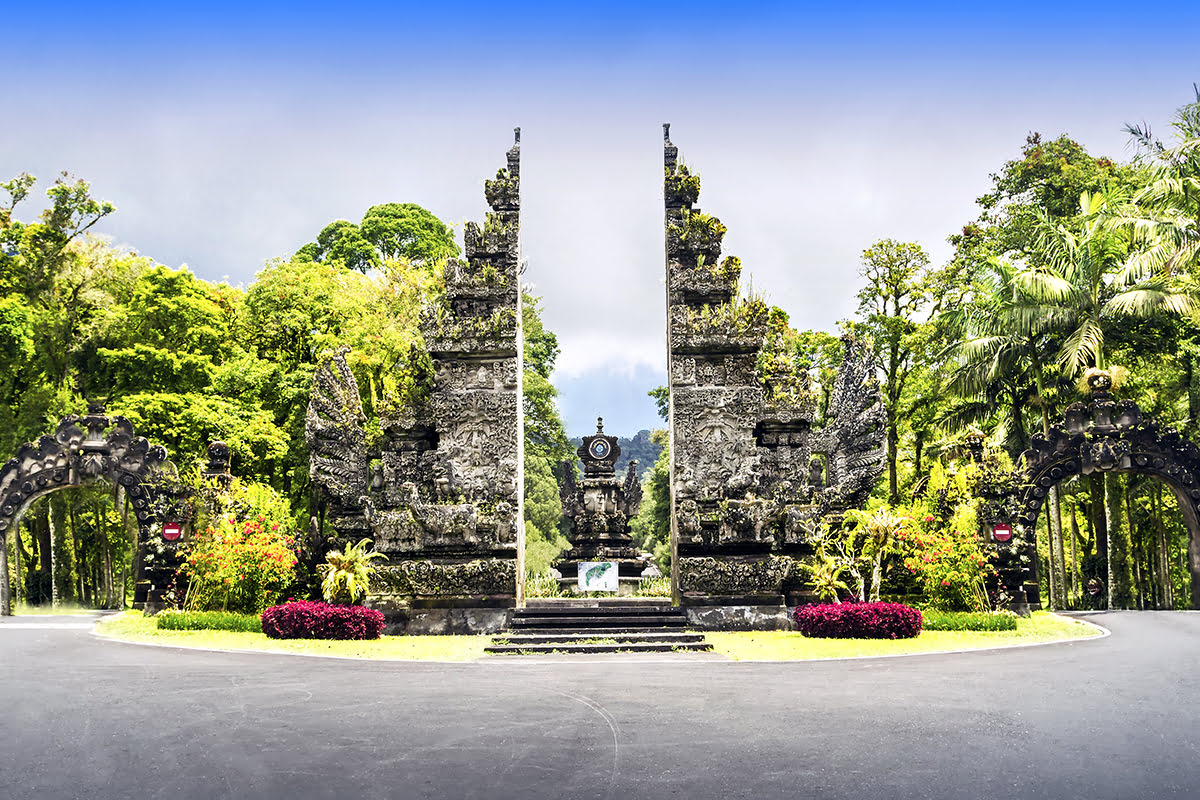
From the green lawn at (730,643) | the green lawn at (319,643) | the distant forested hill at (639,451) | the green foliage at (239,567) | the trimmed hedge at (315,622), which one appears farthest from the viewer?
the distant forested hill at (639,451)

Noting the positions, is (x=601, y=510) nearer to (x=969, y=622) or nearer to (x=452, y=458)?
(x=452, y=458)

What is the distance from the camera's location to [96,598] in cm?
3147

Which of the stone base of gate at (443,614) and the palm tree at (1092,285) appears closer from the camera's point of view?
the stone base of gate at (443,614)

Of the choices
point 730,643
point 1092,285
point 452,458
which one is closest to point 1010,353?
point 1092,285

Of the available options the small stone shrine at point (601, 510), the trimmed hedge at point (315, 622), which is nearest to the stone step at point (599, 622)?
the trimmed hedge at point (315, 622)

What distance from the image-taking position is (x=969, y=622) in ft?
53.0

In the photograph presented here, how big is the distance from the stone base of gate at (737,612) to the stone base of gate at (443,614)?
331 cm

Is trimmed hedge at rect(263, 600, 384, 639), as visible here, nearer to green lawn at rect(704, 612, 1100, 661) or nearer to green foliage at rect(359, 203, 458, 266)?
green lawn at rect(704, 612, 1100, 661)

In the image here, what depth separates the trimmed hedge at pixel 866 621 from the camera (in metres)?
15.1

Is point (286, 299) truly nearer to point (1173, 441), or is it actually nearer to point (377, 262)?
point (377, 262)

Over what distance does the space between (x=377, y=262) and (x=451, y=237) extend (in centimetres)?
585

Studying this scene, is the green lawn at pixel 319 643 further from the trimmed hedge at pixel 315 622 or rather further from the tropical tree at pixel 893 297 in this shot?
the tropical tree at pixel 893 297

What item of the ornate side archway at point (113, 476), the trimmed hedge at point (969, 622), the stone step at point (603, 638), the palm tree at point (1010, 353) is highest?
the palm tree at point (1010, 353)

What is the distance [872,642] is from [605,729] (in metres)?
7.70
